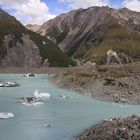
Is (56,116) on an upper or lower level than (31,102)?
lower

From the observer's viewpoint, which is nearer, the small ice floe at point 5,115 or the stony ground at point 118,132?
the stony ground at point 118,132

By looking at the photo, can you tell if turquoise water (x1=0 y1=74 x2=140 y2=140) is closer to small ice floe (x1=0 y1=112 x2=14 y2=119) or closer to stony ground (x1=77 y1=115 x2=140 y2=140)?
small ice floe (x1=0 y1=112 x2=14 y2=119)

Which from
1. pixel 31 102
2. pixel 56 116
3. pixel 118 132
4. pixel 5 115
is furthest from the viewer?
pixel 31 102

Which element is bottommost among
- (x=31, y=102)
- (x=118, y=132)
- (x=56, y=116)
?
(x=56, y=116)

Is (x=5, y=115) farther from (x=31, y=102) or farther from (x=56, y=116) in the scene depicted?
(x=31, y=102)

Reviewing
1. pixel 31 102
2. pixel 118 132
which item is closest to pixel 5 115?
pixel 31 102

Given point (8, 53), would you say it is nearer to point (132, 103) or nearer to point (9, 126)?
point (132, 103)

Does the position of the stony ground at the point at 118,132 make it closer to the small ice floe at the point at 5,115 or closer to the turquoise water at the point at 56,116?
the turquoise water at the point at 56,116

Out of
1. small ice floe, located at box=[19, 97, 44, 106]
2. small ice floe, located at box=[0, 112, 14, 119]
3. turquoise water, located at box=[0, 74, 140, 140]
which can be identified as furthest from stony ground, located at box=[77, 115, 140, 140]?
small ice floe, located at box=[19, 97, 44, 106]

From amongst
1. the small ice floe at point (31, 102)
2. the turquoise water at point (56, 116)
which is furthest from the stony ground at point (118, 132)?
the small ice floe at point (31, 102)
